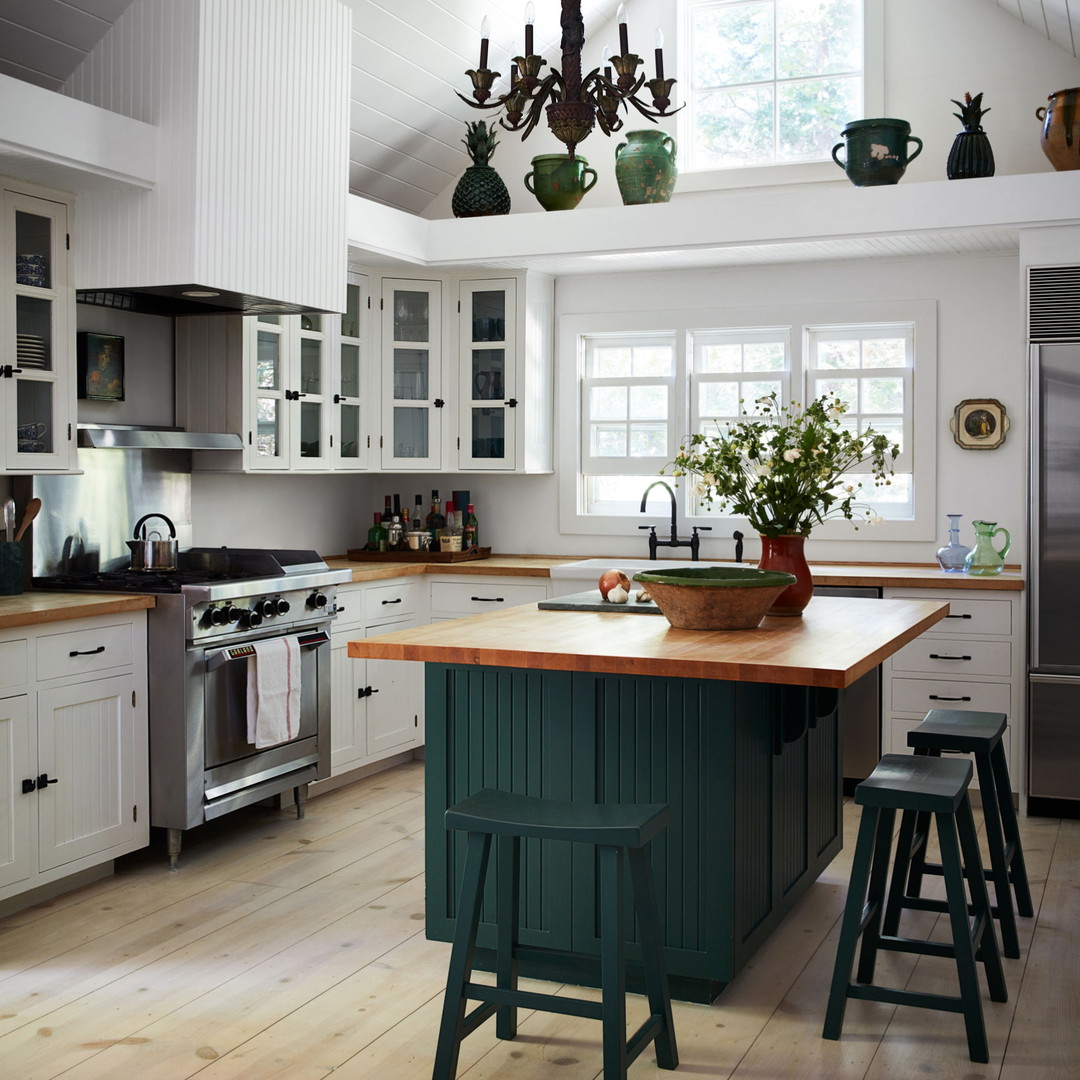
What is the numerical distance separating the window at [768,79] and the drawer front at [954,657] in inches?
90.2

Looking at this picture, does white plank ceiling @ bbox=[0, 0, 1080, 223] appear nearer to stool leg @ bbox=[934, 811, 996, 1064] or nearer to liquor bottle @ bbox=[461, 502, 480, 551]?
liquor bottle @ bbox=[461, 502, 480, 551]

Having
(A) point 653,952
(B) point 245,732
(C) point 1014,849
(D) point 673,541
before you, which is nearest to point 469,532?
(D) point 673,541

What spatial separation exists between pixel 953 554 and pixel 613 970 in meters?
3.35

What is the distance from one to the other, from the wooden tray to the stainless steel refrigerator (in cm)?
260

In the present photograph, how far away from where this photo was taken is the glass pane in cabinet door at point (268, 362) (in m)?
4.96

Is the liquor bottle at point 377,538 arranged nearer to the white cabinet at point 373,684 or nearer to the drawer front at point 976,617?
the white cabinet at point 373,684

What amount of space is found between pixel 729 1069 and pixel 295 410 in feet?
11.1

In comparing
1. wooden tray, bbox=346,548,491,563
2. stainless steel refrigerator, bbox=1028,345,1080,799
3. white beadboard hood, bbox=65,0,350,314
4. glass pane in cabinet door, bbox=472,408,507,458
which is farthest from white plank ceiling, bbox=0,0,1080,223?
wooden tray, bbox=346,548,491,563

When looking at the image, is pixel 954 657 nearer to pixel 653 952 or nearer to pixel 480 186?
pixel 653 952

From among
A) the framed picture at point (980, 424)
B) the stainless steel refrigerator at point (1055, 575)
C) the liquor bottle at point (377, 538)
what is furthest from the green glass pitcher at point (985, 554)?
the liquor bottle at point (377, 538)

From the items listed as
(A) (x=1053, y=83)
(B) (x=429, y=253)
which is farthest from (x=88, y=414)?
→ (A) (x=1053, y=83)

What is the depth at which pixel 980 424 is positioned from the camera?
543cm

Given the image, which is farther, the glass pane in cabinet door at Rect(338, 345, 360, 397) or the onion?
the glass pane in cabinet door at Rect(338, 345, 360, 397)

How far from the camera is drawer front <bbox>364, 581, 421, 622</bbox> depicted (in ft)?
17.4
